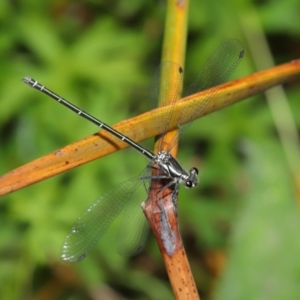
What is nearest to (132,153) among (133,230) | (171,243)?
(133,230)

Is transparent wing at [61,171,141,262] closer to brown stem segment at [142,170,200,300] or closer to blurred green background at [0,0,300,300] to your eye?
brown stem segment at [142,170,200,300]

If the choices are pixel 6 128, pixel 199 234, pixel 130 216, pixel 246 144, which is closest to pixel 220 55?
pixel 130 216

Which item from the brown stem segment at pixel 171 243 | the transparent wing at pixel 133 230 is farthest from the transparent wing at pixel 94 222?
the brown stem segment at pixel 171 243

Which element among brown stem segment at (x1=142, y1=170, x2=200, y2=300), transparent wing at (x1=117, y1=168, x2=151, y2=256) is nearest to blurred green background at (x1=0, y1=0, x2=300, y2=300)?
transparent wing at (x1=117, y1=168, x2=151, y2=256)

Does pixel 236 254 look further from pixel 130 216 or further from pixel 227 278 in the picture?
pixel 130 216

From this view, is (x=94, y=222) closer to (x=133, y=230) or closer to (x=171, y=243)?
(x=133, y=230)
